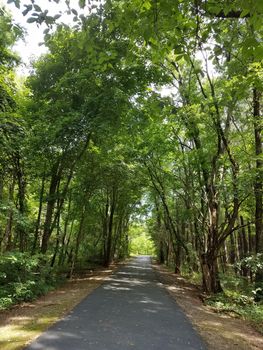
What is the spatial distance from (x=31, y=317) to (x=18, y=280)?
230 centimetres

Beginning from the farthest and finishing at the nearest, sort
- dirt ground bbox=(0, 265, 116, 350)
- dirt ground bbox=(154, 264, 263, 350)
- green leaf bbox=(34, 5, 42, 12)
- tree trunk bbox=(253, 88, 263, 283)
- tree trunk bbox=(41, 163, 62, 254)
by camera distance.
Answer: tree trunk bbox=(41, 163, 62, 254) < tree trunk bbox=(253, 88, 263, 283) < dirt ground bbox=(154, 264, 263, 350) < dirt ground bbox=(0, 265, 116, 350) < green leaf bbox=(34, 5, 42, 12)

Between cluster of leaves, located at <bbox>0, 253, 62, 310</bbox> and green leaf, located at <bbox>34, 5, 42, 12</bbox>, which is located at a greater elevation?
green leaf, located at <bbox>34, 5, 42, 12</bbox>

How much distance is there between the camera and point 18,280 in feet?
30.1

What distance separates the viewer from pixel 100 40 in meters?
4.96

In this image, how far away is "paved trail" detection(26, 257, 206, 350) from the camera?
5.37m

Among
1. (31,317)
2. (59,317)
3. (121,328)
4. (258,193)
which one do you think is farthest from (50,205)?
(258,193)

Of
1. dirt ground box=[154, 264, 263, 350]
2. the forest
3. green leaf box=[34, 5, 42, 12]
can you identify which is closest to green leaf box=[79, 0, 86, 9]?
green leaf box=[34, 5, 42, 12]

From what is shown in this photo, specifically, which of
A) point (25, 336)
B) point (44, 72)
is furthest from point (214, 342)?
point (44, 72)

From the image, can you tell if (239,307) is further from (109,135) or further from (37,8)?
(37,8)

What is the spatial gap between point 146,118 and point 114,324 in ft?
27.7

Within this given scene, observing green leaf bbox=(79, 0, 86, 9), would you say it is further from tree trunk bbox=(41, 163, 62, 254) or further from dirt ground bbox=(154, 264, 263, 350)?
tree trunk bbox=(41, 163, 62, 254)

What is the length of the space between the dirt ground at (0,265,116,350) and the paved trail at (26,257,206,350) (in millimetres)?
247

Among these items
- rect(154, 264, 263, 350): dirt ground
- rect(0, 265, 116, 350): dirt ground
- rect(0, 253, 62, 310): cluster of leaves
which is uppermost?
rect(0, 253, 62, 310): cluster of leaves

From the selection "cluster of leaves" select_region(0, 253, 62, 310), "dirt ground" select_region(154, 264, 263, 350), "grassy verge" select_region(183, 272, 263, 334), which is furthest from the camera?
"grassy verge" select_region(183, 272, 263, 334)
